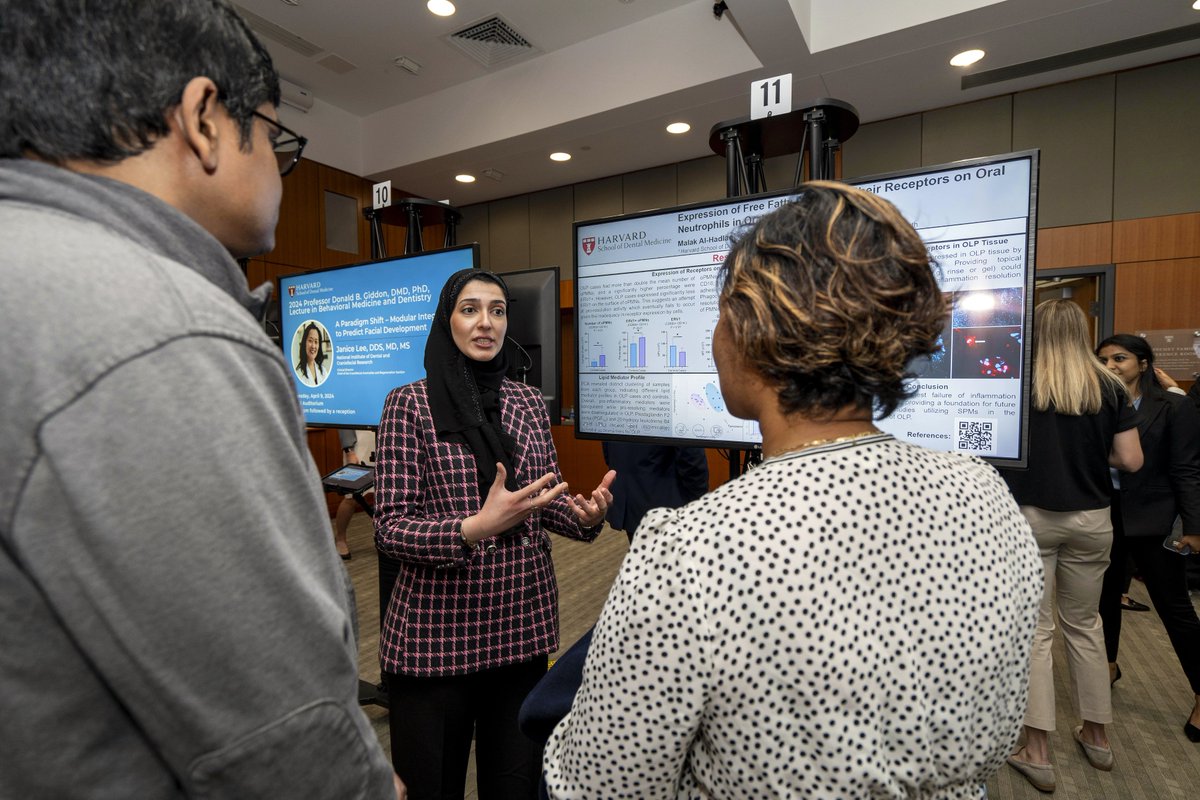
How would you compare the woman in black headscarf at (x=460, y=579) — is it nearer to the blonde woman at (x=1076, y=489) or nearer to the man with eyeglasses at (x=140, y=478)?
the man with eyeglasses at (x=140, y=478)

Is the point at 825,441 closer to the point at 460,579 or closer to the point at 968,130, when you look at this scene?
the point at 460,579

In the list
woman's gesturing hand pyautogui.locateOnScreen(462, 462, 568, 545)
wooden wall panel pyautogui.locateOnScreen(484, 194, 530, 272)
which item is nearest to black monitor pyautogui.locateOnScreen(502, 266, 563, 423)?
woman's gesturing hand pyautogui.locateOnScreen(462, 462, 568, 545)

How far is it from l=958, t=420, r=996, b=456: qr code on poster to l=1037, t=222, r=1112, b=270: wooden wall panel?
437 centimetres

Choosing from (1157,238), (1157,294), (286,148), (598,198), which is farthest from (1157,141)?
(286,148)

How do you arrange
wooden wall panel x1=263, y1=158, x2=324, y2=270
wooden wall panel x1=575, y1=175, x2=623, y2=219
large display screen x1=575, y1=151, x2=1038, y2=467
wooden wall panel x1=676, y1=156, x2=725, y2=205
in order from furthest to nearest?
1. wooden wall panel x1=575, y1=175, x2=623, y2=219
2. wooden wall panel x1=676, y1=156, x2=725, y2=205
3. wooden wall panel x1=263, y1=158, x2=324, y2=270
4. large display screen x1=575, y1=151, x2=1038, y2=467

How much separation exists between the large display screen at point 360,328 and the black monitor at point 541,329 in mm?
302

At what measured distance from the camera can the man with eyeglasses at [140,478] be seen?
1.29 ft

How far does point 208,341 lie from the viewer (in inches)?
17.6

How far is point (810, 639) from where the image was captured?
576mm

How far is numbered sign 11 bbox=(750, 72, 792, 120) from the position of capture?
4.83ft

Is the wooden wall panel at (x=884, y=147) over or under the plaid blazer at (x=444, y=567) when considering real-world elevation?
over

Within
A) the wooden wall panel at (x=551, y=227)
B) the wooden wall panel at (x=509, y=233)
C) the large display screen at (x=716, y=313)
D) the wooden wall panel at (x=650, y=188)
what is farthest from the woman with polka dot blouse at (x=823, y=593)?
the wooden wall panel at (x=509, y=233)

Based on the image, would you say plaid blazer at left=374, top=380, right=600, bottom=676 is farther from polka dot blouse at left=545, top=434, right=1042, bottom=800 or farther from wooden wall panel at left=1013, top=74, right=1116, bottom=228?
wooden wall panel at left=1013, top=74, right=1116, bottom=228

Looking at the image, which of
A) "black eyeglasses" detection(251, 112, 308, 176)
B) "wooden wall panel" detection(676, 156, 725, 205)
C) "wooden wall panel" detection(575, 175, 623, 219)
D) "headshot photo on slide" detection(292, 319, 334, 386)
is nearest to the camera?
"black eyeglasses" detection(251, 112, 308, 176)
